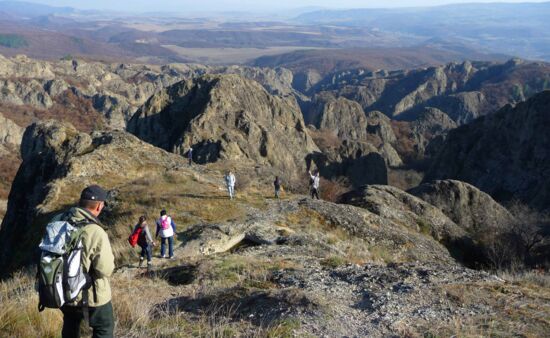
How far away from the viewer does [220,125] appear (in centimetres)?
8000

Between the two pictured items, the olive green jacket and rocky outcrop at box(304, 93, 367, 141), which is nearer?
the olive green jacket

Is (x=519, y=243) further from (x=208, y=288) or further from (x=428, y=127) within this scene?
(x=428, y=127)

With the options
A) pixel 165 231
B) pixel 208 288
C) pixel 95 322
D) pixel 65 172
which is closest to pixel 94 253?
pixel 95 322

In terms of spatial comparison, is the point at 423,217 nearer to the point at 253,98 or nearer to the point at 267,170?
the point at 267,170

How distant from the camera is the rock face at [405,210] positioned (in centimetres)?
3491

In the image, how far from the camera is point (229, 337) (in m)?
8.80

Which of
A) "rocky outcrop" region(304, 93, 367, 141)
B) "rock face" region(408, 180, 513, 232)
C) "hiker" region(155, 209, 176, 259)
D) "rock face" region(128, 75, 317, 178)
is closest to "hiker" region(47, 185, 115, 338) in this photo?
"hiker" region(155, 209, 176, 259)

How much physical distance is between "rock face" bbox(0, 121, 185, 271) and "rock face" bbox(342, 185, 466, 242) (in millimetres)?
15212

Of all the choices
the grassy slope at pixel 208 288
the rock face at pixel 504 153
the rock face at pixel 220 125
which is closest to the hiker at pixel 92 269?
the grassy slope at pixel 208 288

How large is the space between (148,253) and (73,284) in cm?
1093

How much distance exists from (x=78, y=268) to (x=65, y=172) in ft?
A: 93.9

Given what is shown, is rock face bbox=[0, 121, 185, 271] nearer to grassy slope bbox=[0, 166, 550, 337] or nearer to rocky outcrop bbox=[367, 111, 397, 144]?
grassy slope bbox=[0, 166, 550, 337]

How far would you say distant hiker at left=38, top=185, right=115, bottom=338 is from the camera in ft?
21.0

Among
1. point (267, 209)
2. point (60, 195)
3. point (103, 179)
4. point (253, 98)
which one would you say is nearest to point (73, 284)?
point (267, 209)
